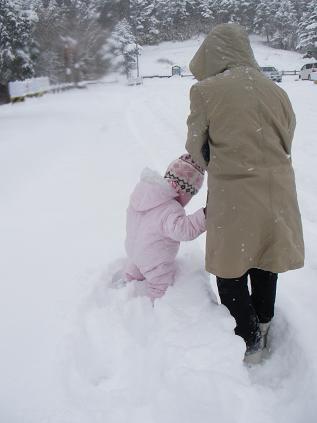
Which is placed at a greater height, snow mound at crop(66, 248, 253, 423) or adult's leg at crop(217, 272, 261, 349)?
adult's leg at crop(217, 272, 261, 349)

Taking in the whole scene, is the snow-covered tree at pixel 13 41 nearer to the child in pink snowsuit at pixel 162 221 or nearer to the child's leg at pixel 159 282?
the child in pink snowsuit at pixel 162 221

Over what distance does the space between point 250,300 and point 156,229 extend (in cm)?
68

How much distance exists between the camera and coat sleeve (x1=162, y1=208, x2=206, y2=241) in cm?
233

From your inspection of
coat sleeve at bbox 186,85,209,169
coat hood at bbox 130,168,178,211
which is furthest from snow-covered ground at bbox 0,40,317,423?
coat sleeve at bbox 186,85,209,169

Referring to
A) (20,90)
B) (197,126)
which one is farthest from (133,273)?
(20,90)

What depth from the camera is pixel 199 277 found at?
2.73 m

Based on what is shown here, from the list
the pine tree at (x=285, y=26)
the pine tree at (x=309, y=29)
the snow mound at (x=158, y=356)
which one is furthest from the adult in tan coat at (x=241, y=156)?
the pine tree at (x=309, y=29)

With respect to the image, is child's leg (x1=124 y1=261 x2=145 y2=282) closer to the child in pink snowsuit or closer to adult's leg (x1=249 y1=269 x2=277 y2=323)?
the child in pink snowsuit

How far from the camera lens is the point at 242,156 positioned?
1.91 metres

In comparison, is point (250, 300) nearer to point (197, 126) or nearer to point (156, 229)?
point (156, 229)

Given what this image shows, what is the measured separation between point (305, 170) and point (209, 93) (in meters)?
4.50

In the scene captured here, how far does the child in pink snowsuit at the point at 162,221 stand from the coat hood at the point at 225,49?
597 mm

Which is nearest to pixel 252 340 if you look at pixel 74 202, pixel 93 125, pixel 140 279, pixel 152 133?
pixel 140 279

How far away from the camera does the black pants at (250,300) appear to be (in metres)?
2.19
